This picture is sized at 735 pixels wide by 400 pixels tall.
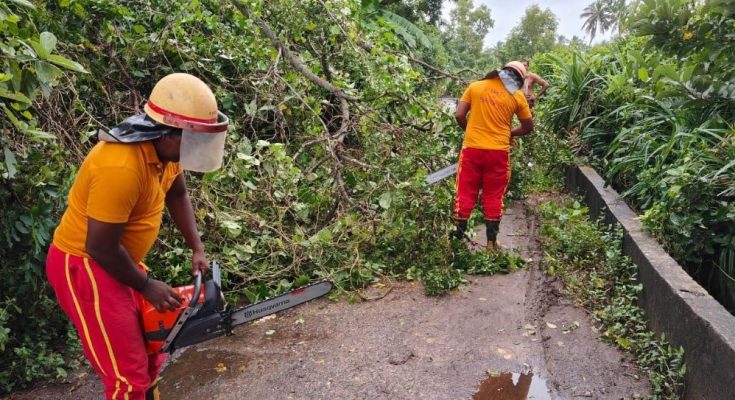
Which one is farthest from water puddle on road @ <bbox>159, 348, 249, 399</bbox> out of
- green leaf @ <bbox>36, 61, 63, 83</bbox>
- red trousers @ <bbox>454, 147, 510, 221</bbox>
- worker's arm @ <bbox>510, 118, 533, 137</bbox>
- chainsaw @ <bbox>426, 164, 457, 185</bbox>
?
worker's arm @ <bbox>510, 118, 533, 137</bbox>

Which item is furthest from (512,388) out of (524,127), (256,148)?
(256,148)

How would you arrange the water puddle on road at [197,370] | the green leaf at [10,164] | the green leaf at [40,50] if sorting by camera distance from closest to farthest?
the green leaf at [40,50]
the green leaf at [10,164]
the water puddle on road at [197,370]

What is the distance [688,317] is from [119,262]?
2577 millimetres

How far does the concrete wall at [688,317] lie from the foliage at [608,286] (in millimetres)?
70

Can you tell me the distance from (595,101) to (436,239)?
12.1 ft

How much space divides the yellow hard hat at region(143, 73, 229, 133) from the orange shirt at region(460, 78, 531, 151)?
2.93 m

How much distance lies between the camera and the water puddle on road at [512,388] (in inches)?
105

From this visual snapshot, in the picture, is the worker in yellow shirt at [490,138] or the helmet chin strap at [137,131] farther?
the worker in yellow shirt at [490,138]

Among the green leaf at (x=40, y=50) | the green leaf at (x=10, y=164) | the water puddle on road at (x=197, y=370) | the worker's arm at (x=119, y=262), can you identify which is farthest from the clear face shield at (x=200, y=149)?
the water puddle on road at (x=197, y=370)

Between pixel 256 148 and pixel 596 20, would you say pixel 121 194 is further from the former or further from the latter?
pixel 596 20

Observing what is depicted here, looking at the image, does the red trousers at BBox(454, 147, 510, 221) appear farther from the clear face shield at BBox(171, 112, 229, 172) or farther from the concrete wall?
the clear face shield at BBox(171, 112, 229, 172)

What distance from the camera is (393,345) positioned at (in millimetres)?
3176

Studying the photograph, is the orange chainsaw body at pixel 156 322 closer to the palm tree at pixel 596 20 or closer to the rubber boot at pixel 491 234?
the rubber boot at pixel 491 234

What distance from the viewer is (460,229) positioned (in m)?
4.48
